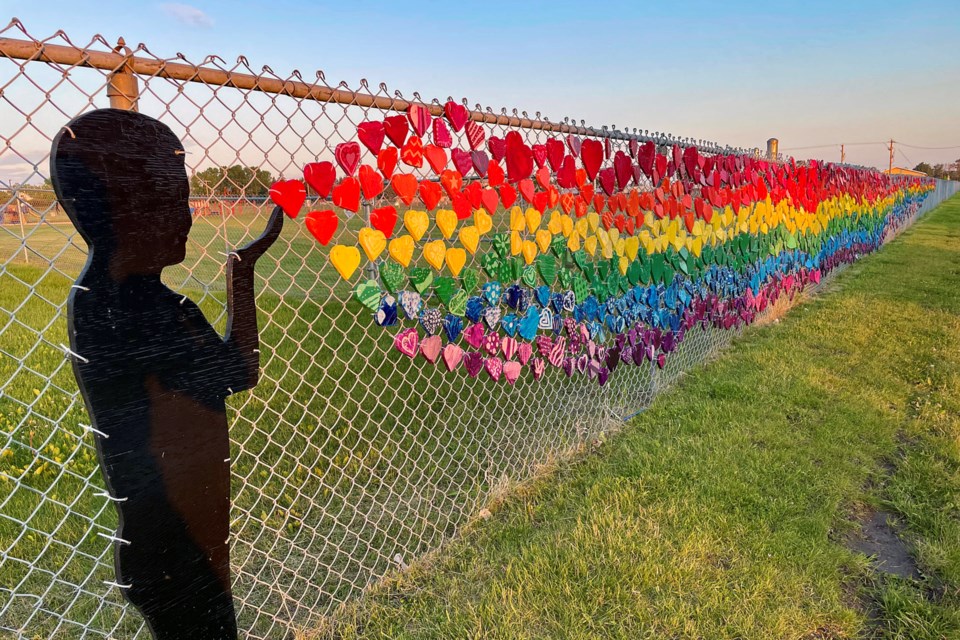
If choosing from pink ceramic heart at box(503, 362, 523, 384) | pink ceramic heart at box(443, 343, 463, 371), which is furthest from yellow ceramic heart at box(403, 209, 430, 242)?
pink ceramic heart at box(503, 362, 523, 384)

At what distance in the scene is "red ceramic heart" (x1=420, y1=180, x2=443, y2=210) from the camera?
7.31 ft

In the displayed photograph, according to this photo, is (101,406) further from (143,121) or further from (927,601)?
(927,601)

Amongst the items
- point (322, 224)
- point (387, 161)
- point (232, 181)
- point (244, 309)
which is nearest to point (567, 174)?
point (387, 161)

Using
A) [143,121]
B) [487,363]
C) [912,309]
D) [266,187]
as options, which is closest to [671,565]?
[487,363]

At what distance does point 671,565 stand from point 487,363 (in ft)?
3.85

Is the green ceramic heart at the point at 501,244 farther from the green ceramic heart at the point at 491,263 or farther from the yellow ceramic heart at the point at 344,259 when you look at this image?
the yellow ceramic heart at the point at 344,259

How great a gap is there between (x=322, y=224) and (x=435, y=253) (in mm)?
562

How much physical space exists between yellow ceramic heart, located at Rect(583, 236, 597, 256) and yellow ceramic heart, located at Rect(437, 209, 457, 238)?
43.1 inches

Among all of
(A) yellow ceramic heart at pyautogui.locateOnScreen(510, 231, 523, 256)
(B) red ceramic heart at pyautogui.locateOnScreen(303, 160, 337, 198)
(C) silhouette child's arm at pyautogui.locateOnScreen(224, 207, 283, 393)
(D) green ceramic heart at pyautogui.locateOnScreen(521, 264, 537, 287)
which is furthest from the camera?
(D) green ceramic heart at pyautogui.locateOnScreen(521, 264, 537, 287)

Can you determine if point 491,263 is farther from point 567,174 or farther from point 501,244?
point 567,174

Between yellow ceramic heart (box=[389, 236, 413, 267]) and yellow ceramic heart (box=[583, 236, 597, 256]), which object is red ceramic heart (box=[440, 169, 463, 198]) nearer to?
yellow ceramic heart (box=[389, 236, 413, 267])

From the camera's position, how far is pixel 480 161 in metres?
2.46

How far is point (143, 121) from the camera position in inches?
52.3

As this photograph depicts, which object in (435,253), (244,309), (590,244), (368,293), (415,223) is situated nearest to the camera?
(244,309)
